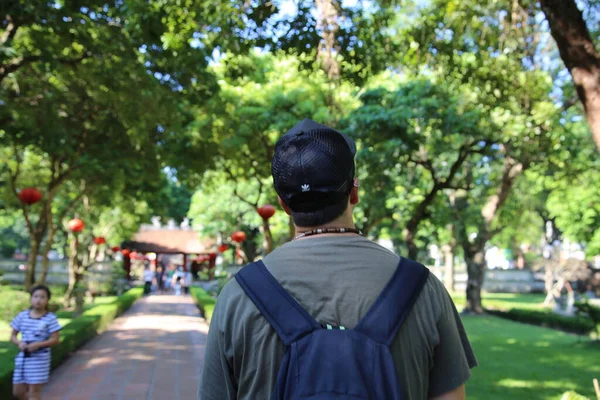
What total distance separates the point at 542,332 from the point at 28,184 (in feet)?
50.9

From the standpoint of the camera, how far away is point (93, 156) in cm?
1449

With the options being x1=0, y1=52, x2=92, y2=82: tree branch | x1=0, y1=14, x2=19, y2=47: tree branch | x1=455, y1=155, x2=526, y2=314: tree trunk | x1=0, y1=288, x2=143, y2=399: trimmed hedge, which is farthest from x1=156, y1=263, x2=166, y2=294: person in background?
A: x1=0, y1=14, x2=19, y2=47: tree branch

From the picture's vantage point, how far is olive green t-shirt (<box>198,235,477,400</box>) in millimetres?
1438

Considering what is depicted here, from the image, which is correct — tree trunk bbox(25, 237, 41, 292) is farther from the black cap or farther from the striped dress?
the black cap

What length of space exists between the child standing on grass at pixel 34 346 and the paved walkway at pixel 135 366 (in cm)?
192

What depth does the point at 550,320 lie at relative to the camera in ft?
62.2

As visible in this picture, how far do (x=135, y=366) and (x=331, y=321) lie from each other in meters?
8.60

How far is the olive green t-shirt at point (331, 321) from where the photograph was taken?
4.72ft

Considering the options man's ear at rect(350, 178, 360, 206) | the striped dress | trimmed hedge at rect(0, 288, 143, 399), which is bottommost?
trimmed hedge at rect(0, 288, 143, 399)

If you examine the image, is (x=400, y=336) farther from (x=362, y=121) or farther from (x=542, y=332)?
(x=542, y=332)

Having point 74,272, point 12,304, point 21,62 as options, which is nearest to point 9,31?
point 21,62

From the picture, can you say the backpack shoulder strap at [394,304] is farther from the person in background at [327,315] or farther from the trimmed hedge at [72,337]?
the trimmed hedge at [72,337]

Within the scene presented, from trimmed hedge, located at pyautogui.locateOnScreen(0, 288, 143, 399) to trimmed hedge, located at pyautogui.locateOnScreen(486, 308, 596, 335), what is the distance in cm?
1122

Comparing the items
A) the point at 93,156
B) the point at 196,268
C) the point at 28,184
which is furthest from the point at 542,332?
the point at 196,268
